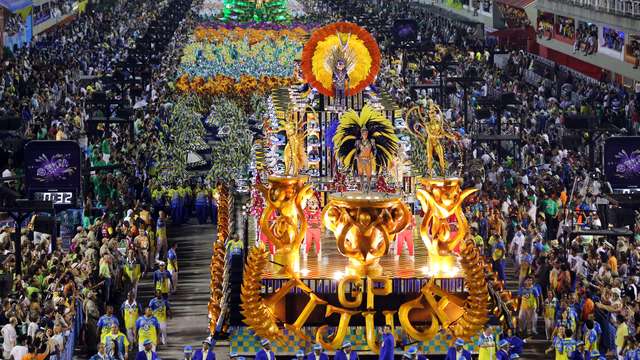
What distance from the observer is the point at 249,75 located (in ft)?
229

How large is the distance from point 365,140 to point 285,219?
9.59 feet

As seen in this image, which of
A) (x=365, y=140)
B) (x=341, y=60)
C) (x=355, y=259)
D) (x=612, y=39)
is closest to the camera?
(x=355, y=259)

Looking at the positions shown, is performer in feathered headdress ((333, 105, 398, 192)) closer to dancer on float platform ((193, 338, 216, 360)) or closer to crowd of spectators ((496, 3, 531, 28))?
dancer on float platform ((193, 338, 216, 360))

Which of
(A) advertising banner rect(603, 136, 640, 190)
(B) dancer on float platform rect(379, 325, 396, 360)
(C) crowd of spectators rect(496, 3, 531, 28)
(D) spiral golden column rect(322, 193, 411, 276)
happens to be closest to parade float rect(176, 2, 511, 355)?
(D) spiral golden column rect(322, 193, 411, 276)

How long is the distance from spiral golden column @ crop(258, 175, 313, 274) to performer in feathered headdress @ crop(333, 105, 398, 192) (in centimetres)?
184

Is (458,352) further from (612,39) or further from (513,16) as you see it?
(513,16)

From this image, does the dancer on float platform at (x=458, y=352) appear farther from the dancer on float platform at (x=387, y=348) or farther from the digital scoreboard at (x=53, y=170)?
the digital scoreboard at (x=53, y=170)

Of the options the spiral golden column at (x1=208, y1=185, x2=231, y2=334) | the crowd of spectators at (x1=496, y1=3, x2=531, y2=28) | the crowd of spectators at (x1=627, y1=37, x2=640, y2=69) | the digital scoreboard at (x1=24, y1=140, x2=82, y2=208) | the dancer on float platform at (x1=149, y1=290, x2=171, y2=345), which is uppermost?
the crowd of spectators at (x1=496, y1=3, x2=531, y2=28)

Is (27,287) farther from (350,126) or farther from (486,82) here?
(486,82)

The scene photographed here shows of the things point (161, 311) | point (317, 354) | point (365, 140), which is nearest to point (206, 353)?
point (317, 354)

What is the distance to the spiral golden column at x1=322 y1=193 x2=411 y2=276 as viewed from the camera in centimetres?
3506

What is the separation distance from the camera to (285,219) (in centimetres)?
3703

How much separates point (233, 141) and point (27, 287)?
20607mm

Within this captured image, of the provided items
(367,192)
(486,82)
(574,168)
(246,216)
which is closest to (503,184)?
(574,168)
